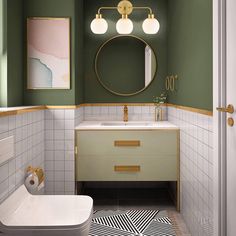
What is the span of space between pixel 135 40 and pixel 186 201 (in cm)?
190

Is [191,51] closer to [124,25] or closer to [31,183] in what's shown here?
[124,25]

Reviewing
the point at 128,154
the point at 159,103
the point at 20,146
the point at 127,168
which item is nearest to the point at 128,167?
the point at 127,168

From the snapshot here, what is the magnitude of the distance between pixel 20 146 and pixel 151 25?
6.42 feet

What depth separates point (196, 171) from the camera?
2336 millimetres

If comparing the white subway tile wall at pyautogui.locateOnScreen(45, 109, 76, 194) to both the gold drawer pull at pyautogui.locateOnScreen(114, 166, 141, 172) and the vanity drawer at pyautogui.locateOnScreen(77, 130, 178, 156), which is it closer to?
the vanity drawer at pyautogui.locateOnScreen(77, 130, 178, 156)

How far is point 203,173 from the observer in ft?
6.99

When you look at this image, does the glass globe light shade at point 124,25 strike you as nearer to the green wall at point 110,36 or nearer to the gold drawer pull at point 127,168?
the green wall at point 110,36

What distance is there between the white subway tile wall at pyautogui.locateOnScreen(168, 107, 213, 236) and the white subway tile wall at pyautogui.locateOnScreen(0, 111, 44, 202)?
125cm

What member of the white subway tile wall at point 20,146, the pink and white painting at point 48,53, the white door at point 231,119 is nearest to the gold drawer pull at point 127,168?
the white subway tile wall at point 20,146

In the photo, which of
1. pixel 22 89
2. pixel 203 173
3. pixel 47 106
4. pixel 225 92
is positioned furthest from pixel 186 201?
pixel 22 89

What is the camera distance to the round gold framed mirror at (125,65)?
12.0 feet

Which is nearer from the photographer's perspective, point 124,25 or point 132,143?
point 132,143

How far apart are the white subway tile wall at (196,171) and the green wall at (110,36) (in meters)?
0.78

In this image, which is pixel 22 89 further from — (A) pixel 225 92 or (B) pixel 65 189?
(A) pixel 225 92
